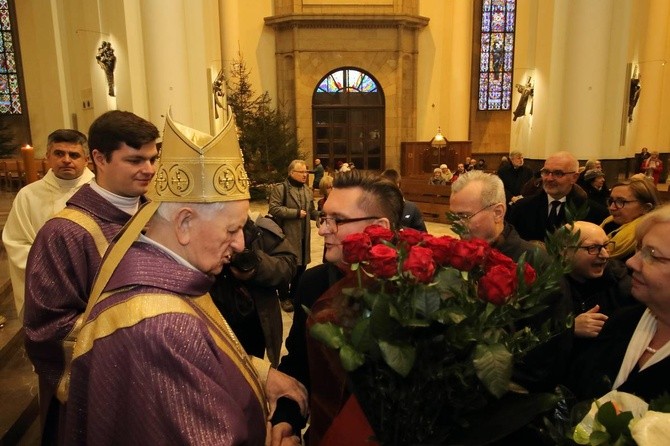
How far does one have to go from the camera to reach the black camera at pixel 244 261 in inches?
98.7

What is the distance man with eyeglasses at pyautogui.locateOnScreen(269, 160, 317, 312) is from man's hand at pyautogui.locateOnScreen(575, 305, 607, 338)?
386 cm

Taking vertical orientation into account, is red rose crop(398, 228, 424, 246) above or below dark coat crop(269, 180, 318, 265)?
above

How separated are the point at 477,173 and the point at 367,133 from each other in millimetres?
16354

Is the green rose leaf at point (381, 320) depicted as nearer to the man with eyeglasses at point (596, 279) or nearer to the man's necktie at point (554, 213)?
the man with eyeglasses at point (596, 279)

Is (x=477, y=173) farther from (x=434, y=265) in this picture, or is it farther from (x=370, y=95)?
(x=370, y=95)

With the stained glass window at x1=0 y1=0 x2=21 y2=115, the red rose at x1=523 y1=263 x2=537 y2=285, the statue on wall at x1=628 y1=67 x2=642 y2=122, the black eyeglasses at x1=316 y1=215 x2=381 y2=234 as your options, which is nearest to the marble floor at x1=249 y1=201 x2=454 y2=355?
the black eyeglasses at x1=316 y1=215 x2=381 y2=234

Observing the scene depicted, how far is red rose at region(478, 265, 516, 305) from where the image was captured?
0.95m

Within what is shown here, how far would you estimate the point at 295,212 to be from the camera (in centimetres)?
592

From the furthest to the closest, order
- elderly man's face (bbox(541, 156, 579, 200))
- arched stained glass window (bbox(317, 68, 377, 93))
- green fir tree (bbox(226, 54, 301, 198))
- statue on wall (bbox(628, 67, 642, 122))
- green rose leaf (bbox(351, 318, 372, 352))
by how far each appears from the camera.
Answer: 1. arched stained glass window (bbox(317, 68, 377, 93))
2. green fir tree (bbox(226, 54, 301, 198))
3. statue on wall (bbox(628, 67, 642, 122))
4. elderly man's face (bbox(541, 156, 579, 200))
5. green rose leaf (bbox(351, 318, 372, 352))

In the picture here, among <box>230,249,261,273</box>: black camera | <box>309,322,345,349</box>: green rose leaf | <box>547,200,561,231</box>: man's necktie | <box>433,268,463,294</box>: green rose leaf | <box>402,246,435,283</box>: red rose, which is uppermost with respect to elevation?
<box>402,246,435,283</box>: red rose

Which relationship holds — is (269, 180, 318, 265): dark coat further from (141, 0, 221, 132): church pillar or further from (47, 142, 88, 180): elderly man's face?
(141, 0, 221, 132): church pillar

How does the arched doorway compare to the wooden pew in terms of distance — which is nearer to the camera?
the wooden pew

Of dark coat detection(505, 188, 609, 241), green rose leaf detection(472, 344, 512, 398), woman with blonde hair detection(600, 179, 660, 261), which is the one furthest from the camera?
dark coat detection(505, 188, 609, 241)

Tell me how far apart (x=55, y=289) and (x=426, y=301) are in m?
1.66
